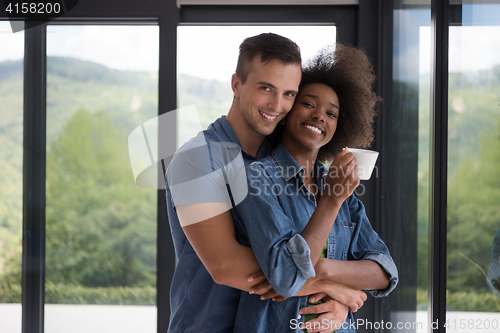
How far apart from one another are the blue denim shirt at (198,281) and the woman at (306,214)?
55 millimetres

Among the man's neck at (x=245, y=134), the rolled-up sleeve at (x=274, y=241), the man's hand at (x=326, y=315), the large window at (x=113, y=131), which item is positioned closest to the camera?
the rolled-up sleeve at (x=274, y=241)

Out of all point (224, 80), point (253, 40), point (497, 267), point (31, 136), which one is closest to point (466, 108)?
point (497, 267)

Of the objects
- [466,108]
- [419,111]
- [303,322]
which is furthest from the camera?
[419,111]

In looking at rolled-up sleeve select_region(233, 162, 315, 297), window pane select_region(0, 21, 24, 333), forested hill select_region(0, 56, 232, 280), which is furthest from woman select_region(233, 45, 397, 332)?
window pane select_region(0, 21, 24, 333)

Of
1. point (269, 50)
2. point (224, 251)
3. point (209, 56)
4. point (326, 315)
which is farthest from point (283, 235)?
point (209, 56)

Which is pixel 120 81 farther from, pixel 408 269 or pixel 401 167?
pixel 408 269

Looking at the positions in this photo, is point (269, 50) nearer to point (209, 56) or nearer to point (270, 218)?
point (270, 218)

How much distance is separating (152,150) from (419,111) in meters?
1.23

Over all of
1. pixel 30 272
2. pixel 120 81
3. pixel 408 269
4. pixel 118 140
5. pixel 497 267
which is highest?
pixel 120 81

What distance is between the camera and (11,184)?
1919 millimetres

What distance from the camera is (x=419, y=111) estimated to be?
146 centimetres

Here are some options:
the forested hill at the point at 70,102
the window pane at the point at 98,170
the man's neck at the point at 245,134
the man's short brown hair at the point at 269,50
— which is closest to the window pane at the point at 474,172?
the man's short brown hair at the point at 269,50

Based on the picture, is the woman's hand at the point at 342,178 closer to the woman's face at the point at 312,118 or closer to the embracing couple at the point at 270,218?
the embracing couple at the point at 270,218

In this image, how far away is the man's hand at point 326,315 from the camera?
1003 millimetres
